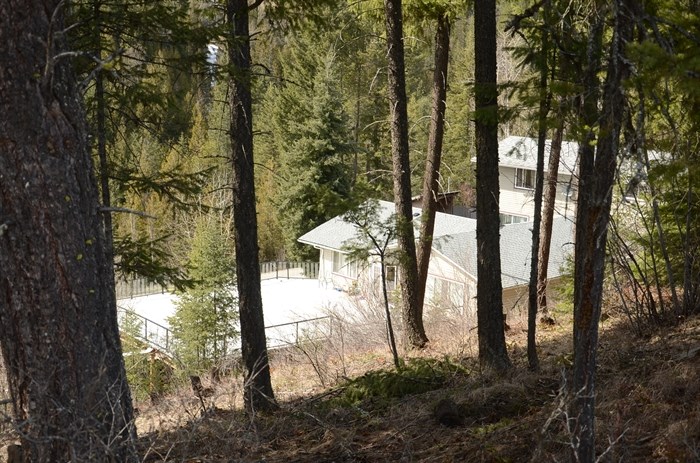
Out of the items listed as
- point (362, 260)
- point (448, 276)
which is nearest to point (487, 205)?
point (362, 260)

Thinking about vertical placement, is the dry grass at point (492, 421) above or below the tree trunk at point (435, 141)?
below

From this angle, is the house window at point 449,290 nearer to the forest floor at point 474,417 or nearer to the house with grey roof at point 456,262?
the house with grey roof at point 456,262

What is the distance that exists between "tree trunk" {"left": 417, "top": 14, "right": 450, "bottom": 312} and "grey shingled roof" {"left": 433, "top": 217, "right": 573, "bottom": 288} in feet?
21.1

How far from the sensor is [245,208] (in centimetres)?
966

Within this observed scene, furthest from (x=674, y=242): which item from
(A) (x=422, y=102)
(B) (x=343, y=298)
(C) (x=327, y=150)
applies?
(A) (x=422, y=102)

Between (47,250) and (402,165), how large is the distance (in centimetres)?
854

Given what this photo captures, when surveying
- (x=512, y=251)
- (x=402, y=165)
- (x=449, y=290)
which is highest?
(x=402, y=165)

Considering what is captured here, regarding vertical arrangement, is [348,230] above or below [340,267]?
above

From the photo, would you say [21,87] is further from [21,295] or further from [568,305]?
[568,305]

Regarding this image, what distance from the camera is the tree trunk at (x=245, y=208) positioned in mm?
9414

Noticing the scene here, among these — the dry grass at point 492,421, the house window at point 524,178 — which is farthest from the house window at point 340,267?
the dry grass at point 492,421

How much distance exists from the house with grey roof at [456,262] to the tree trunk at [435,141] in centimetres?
234

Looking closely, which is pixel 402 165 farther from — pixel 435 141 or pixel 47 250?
pixel 47 250

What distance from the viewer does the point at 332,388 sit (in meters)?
11.0
